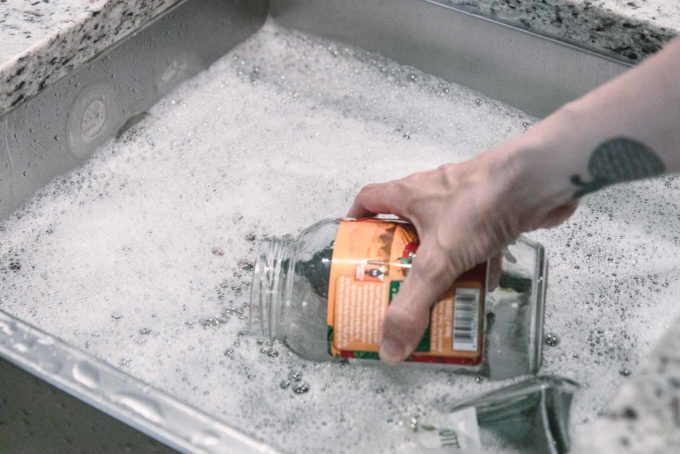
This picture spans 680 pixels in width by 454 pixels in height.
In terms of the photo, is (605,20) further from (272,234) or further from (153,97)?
(153,97)

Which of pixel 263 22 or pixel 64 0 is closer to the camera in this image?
pixel 64 0

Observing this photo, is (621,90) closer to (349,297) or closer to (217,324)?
(349,297)

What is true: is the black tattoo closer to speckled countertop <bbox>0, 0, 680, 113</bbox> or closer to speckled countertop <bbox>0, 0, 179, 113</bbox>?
speckled countertop <bbox>0, 0, 680, 113</bbox>

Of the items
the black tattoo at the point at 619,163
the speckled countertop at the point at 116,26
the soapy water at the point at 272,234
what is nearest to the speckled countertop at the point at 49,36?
the speckled countertop at the point at 116,26

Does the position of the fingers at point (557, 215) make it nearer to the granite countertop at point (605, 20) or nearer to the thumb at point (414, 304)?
the thumb at point (414, 304)

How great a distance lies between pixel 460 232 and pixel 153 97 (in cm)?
61

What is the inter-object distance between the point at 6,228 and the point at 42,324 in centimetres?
17

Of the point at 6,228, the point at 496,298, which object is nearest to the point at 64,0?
the point at 6,228

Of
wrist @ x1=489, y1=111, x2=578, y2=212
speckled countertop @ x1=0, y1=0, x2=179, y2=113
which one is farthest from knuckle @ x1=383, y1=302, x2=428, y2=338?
speckled countertop @ x1=0, y1=0, x2=179, y2=113

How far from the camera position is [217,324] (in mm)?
885

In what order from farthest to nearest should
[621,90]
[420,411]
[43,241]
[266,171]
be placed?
[266,171] → [43,241] → [420,411] → [621,90]

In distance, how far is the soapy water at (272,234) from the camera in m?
0.81

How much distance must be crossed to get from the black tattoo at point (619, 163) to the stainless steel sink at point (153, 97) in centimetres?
36

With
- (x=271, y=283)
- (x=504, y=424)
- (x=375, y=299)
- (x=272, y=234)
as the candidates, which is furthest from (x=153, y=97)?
(x=504, y=424)
